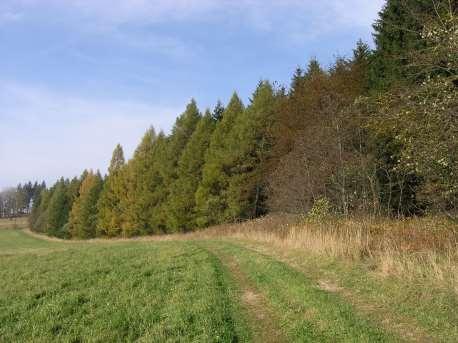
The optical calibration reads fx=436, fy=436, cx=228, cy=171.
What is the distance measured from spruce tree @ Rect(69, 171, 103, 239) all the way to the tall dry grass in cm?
4948

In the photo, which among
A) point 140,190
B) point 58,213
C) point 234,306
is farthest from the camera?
point 58,213

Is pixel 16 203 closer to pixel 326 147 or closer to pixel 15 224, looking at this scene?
pixel 15 224

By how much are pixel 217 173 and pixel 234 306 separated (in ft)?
A: 88.9

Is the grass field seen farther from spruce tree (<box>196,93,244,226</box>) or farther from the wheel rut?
spruce tree (<box>196,93,244,226</box>)

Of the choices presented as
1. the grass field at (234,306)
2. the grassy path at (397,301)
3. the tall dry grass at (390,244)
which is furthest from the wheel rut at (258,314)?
the tall dry grass at (390,244)

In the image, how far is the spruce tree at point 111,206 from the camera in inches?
2122

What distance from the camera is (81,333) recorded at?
26.3ft

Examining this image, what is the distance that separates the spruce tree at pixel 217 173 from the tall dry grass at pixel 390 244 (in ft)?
56.6

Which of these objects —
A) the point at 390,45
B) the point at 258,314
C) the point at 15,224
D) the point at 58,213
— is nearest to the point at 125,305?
the point at 258,314

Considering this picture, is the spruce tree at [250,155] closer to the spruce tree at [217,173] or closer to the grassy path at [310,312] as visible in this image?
the spruce tree at [217,173]

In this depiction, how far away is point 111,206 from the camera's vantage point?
56.5m

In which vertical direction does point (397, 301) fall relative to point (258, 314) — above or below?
above

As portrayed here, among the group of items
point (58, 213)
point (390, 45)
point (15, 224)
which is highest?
point (390, 45)

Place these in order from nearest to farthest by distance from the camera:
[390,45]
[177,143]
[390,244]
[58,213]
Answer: [390,244] → [390,45] → [177,143] → [58,213]
